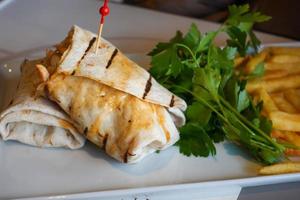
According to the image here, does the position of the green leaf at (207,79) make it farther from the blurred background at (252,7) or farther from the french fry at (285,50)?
the blurred background at (252,7)

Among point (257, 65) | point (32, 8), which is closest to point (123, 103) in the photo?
point (257, 65)

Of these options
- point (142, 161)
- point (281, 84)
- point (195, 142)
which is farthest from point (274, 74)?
point (142, 161)

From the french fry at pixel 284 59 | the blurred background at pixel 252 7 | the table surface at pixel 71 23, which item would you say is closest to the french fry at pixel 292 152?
the french fry at pixel 284 59

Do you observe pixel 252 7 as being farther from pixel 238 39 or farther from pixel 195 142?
pixel 195 142

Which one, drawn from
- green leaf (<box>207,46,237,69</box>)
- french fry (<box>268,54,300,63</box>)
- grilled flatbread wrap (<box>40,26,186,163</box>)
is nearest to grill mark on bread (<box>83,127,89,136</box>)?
grilled flatbread wrap (<box>40,26,186,163</box>)

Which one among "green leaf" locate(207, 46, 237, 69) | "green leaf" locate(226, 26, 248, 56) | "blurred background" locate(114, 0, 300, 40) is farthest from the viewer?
"blurred background" locate(114, 0, 300, 40)

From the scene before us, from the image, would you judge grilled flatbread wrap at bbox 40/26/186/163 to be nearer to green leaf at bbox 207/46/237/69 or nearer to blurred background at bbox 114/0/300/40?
green leaf at bbox 207/46/237/69
